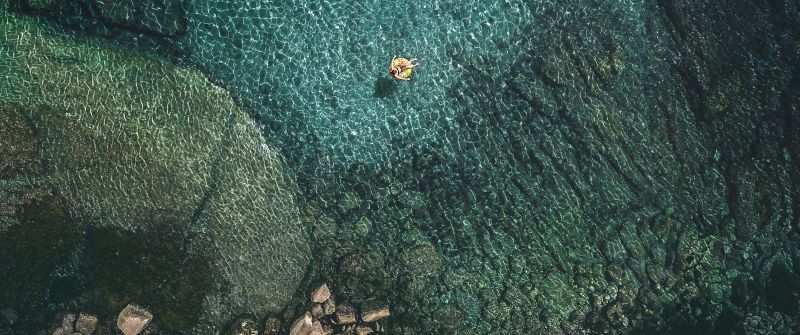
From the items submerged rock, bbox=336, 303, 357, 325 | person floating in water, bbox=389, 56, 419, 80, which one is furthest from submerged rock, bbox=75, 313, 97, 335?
person floating in water, bbox=389, 56, 419, 80

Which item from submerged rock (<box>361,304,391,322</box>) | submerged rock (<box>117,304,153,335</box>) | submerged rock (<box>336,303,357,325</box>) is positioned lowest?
submerged rock (<box>117,304,153,335</box>)

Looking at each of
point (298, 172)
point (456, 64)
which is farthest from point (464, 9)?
point (298, 172)

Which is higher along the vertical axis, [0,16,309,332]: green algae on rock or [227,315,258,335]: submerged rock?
[0,16,309,332]: green algae on rock

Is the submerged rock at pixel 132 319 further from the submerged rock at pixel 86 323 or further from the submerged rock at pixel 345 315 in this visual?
the submerged rock at pixel 345 315

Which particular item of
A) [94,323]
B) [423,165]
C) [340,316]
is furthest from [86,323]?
[423,165]

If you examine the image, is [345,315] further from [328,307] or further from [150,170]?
[150,170]

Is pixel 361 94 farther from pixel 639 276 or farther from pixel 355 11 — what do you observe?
pixel 639 276

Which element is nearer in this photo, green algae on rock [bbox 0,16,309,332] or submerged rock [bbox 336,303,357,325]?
green algae on rock [bbox 0,16,309,332]

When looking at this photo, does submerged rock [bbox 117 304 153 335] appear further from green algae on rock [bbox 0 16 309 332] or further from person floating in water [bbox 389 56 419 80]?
person floating in water [bbox 389 56 419 80]
